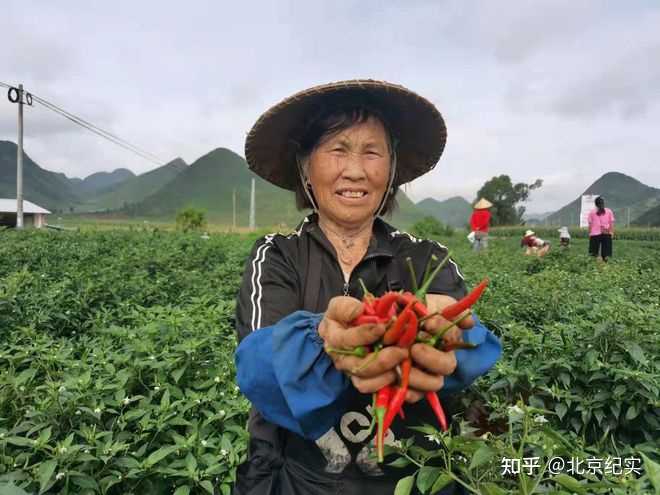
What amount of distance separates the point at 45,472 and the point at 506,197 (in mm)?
64542

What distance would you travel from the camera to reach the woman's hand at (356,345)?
82 cm

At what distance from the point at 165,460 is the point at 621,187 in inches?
6444

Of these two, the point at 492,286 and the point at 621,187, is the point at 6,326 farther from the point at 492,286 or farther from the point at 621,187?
the point at 621,187

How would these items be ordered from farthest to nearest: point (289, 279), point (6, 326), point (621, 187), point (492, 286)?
point (621, 187), point (492, 286), point (6, 326), point (289, 279)

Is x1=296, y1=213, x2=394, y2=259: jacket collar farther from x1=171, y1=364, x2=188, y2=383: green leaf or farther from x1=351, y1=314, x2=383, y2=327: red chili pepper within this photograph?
x1=171, y1=364, x2=188, y2=383: green leaf

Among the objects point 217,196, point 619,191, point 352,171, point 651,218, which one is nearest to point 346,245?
point 352,171

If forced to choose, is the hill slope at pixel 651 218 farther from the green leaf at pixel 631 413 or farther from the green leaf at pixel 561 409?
the green leaf at pixel 561 409

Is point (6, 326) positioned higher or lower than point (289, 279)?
lower

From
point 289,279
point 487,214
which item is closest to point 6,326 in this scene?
point 289,279

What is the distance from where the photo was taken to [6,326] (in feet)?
10.3

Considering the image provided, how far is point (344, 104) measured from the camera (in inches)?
58.7

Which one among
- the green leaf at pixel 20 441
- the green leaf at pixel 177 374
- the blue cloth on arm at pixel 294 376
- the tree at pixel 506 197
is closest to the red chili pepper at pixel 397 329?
the blue cloth on arm at pixel 294 376

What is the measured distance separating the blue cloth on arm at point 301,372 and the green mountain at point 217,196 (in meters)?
122

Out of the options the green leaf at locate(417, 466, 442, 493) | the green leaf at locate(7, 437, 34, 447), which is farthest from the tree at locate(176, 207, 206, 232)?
the green leaf at locate(417, 466, 442, 493)
